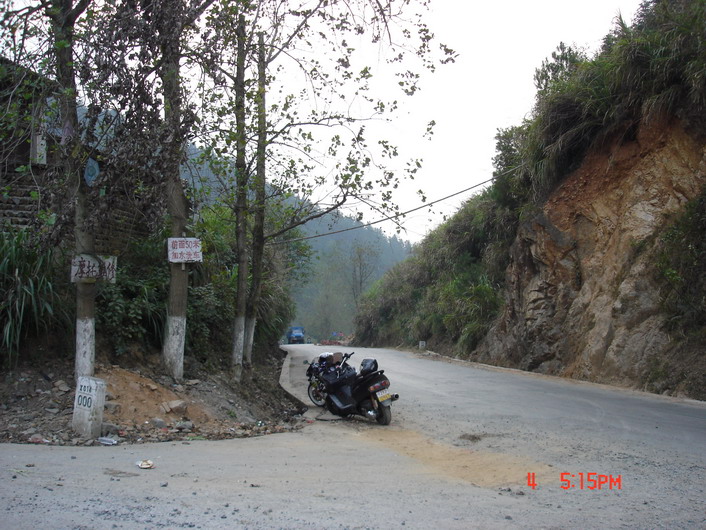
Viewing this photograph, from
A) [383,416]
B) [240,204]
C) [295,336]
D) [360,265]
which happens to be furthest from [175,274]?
[360,265]

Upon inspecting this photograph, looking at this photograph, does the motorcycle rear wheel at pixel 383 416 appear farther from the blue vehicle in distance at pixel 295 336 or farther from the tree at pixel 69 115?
the blue vehicle in distance at pixel 295 336

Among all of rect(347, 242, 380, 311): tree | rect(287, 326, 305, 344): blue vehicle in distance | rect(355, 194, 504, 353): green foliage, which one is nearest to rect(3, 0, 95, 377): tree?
rect(355, 194, 504, 353): green foliage

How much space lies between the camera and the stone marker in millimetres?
6941

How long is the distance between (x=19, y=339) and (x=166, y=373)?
7.46 feet

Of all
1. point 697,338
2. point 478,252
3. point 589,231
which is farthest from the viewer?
point 478,252

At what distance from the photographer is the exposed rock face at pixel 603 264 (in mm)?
12516

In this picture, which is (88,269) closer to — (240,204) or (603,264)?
(240,204)

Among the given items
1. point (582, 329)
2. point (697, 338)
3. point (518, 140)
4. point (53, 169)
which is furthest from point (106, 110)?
point (518, 140)

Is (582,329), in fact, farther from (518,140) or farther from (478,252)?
(478,252)

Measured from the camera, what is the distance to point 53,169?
791 cm

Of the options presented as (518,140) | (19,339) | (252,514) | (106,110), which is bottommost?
(252,514)
